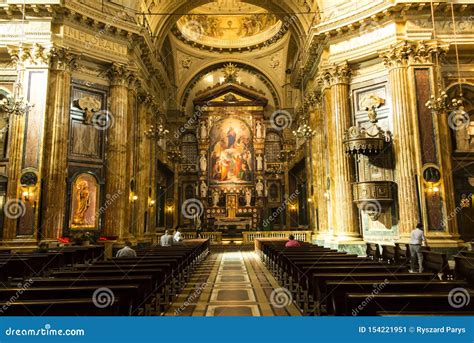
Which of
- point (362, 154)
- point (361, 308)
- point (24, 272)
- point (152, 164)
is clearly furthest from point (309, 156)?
point (361, 308)

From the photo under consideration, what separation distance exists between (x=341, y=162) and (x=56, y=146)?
11511 millimetres

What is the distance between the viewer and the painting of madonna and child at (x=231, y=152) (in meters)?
30.1

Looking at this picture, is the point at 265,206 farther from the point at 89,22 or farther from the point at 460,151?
the point at 89,22

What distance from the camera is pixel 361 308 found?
11.2ft

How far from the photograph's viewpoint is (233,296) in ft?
23.4

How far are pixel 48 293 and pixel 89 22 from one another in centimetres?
1358

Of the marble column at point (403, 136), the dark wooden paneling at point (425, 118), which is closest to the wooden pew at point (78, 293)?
the marble column at point (403, 136)

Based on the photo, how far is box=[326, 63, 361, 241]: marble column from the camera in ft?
46.3

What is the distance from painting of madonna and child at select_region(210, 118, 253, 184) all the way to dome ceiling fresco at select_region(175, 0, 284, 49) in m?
7.21

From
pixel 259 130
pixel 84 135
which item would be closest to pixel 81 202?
pixel 84 135

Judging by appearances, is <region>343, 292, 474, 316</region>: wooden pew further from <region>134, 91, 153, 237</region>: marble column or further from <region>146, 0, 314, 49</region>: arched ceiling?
<region>146, 0, 314, 49</region>: arched ceiling

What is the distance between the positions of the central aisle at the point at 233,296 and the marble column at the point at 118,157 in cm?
526

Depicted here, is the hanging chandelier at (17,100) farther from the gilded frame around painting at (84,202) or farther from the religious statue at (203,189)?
the religious statue at (203,189)

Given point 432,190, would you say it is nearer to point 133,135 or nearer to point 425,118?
point 425,118
